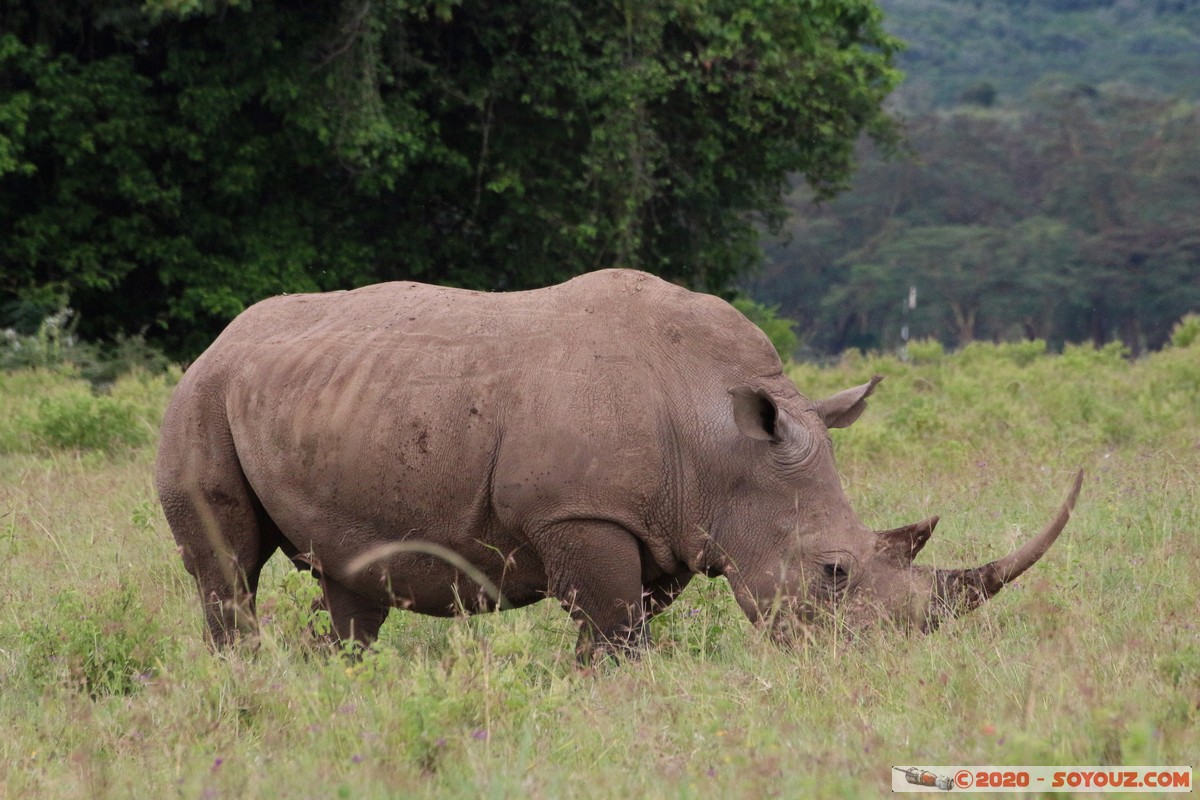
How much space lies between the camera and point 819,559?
5.46m

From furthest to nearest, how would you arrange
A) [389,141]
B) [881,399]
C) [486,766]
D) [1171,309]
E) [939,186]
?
[939,186] → [1171,309] → [389,141] → [881,399] → [486,766]

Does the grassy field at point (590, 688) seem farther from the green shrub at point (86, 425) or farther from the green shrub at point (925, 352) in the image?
the green shrub at point (925, 352)

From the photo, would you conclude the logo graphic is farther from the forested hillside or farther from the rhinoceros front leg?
the forested hillside

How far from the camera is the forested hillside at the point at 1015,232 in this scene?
1864 inches

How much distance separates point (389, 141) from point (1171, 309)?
35.6m

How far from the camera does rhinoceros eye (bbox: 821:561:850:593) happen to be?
5.46m

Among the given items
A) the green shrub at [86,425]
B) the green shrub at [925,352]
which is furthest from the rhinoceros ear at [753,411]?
the green shrub at [925,352]

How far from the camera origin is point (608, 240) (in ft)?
55.6

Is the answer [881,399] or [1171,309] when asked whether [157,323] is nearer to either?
[881,399]

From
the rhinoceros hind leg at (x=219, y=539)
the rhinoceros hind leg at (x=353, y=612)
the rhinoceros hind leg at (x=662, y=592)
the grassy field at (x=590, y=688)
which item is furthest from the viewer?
the rhinoceros hind leg at (x=353, y=612)

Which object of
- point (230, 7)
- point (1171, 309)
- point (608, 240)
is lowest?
point (1171, 309)

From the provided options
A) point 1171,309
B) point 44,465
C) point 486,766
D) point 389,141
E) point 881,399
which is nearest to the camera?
point 486,766

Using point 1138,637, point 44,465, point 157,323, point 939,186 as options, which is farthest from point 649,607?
point 939,186

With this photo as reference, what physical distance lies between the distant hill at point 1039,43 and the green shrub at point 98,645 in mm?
67784
